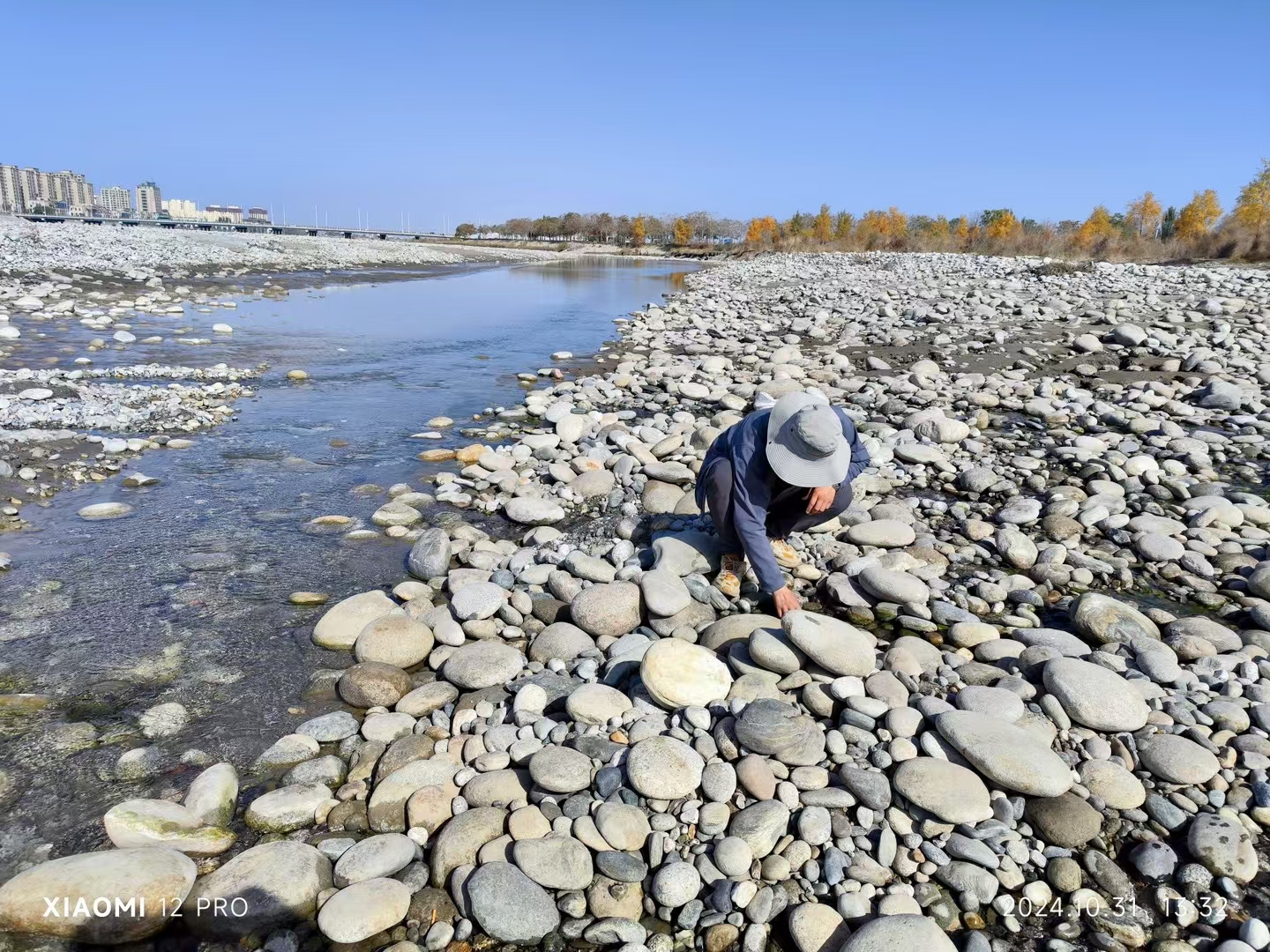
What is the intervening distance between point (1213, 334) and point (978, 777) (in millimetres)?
10386

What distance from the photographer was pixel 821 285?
70.4 feet

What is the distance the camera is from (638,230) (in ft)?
313

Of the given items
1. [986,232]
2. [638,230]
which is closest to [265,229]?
[638,230]

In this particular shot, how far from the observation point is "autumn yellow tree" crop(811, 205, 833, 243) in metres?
65.2

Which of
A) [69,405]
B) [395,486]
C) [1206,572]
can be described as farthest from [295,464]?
[1206,572]

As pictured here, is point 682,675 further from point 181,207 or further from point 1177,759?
point 181,207

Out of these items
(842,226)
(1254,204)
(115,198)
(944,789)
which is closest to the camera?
(944,789)

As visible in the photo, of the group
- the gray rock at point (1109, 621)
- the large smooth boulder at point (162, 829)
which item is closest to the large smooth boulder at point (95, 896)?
the large smooth boulder at point (162, 829)

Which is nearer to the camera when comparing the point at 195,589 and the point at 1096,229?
the point at 195,589

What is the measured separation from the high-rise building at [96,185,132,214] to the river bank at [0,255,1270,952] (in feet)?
643

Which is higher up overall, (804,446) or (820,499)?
(804,446)

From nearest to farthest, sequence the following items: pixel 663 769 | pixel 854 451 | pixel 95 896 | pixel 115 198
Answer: pixel 95 896 < pixel 663 769 < pixel 854 451 < pixel 115 198

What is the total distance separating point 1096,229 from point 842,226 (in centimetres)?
2439

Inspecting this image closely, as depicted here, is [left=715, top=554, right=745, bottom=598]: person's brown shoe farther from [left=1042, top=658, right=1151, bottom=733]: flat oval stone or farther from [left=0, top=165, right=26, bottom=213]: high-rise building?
[left=0, top=165, right=26, bottom=213]: high-rise building
